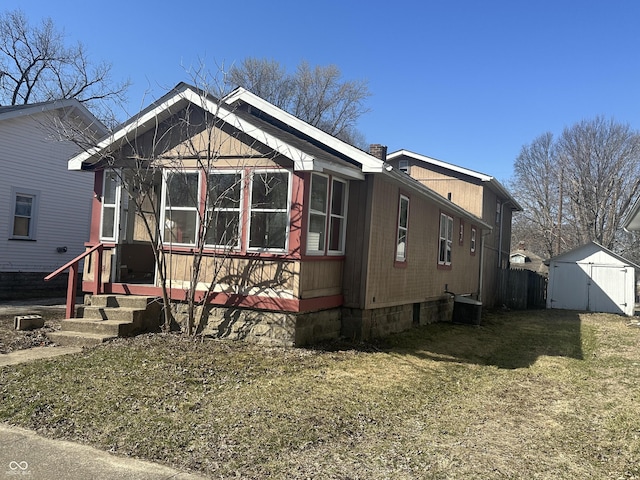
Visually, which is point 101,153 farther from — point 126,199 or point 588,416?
point 588,416

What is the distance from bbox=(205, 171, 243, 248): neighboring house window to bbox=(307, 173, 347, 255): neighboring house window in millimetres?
1211

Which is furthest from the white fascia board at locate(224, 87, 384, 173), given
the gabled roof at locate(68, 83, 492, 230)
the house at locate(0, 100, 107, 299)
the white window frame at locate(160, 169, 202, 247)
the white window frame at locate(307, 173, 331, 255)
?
the house at locate(0, 100, 107, 299)

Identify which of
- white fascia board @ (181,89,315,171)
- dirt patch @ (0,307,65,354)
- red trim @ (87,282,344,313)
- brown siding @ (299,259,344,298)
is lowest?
dirt patch @ (0,307,65,354)

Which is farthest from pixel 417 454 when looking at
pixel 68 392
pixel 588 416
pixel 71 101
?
pixel 71 101

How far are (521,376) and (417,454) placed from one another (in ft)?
13.4

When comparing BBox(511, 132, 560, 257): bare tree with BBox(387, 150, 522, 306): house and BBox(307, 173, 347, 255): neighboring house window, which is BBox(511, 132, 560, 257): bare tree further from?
BBox(307, 173, 347, 255): neighboring house window

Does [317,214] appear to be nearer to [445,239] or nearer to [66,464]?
[66,464]

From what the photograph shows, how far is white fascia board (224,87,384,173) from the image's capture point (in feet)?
28.5

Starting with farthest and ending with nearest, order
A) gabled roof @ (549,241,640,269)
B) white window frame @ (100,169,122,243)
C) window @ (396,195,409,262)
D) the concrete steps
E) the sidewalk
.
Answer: gabled roof @ (549,241,640,269) → window @ (396,195,409,262) → white window frame @ (100,169,122,243) → the concrete steps → the sidewalk

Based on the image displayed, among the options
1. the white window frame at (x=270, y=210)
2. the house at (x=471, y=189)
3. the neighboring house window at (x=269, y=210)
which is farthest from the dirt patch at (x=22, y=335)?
the house at (x=471, y=189)

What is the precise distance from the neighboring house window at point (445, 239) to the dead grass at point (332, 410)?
5861 mm

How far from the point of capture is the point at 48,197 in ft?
50.9

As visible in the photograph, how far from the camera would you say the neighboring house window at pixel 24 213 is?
48.2 feet

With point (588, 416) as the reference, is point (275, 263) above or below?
above
